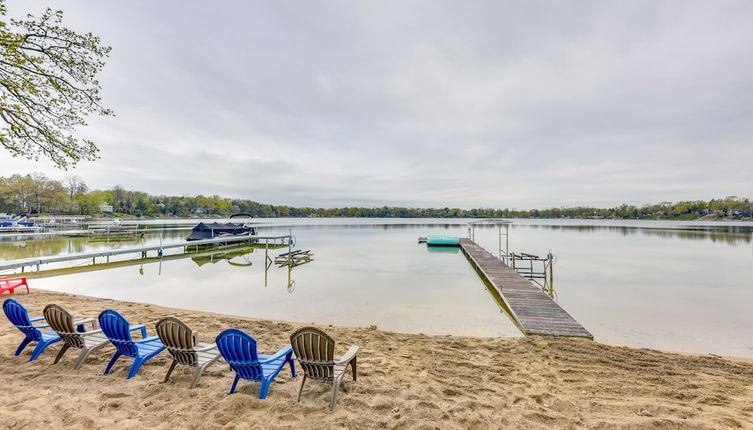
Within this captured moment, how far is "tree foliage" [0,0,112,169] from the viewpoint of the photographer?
5012 millimetres

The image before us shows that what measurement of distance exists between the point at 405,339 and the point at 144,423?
3890 mm

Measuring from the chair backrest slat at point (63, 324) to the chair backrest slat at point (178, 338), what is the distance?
1.35m

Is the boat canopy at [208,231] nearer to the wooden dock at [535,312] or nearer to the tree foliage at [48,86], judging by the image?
the tree foliage at [48,86]

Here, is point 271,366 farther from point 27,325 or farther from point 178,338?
point 27,325

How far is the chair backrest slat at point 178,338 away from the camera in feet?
10.5

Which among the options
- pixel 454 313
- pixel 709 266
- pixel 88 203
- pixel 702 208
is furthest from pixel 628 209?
pixel 88 203

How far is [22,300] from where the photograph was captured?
7.23m

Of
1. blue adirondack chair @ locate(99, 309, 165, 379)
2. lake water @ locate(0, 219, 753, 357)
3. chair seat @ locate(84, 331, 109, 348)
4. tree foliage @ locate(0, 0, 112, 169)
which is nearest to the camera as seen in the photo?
blue adirondack chair @ locate(99, 309, 165, 379)

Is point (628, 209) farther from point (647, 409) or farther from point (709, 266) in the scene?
point (647, 409)

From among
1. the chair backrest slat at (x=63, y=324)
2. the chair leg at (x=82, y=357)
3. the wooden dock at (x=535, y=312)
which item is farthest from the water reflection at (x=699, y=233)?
the chair backrest slat at (x=63, y=324)

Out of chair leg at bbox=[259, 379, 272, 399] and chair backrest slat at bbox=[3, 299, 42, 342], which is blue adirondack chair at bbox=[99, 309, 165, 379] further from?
chair leg at bbox=[259, 379, 272, 399]

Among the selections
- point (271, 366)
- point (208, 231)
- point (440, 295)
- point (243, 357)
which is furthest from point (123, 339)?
point (208, 231)

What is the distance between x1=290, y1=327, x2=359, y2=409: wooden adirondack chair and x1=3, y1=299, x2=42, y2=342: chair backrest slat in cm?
355

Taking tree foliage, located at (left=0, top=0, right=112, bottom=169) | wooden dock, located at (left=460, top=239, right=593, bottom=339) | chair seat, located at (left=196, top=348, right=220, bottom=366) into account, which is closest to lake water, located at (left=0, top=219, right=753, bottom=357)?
wooden dock, located at (left=460, top=239, right=593, bottom=339)
